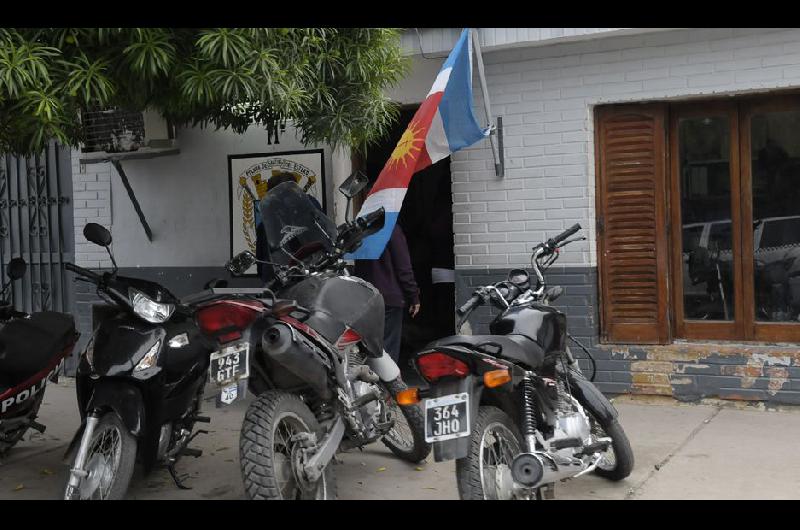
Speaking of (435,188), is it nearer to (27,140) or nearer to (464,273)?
(464,273)

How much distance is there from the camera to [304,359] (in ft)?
13.4

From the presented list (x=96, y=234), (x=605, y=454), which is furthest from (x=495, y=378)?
(x=96, y=234)

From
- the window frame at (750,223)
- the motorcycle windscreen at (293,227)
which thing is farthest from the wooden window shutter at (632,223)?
the motorcycle windscreen at (293,227)

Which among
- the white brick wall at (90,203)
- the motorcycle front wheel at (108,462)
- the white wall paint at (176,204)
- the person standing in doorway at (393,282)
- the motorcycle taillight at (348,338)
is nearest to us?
the motorcycle front wheel at (108,462)

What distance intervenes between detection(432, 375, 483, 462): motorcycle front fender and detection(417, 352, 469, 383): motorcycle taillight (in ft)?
0.11

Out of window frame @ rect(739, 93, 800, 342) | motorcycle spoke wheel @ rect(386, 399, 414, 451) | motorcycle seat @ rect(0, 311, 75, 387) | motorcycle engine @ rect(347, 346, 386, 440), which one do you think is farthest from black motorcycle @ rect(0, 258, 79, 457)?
window frame @ rect(739, 93, 800, 342)

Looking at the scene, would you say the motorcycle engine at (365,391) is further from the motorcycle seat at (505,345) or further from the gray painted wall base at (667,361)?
the gray painted wall base at (667,361)

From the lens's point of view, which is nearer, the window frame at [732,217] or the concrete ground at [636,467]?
the concrete ground at [636,467]

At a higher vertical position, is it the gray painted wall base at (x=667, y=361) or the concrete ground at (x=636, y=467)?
the gray painted wall base at (x=667, y=361)

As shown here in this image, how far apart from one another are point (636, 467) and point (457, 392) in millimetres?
2038

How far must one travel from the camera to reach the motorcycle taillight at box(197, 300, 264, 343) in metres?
4.09

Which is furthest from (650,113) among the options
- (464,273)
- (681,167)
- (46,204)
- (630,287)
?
(46,204)

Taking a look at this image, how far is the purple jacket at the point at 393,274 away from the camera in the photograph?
→ 6762mm

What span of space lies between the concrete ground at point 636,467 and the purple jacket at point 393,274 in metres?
1.30
